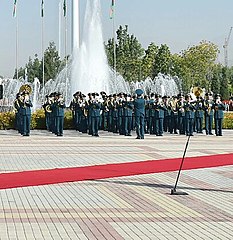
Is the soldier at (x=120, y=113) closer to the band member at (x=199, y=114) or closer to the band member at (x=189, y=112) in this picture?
the band member at (x=189, y=112)

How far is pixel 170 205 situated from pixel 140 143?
36.5ft

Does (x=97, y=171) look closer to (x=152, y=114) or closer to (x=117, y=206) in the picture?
(x=117, y=206)

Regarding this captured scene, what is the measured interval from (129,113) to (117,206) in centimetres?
1550

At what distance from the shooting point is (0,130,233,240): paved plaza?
733cm

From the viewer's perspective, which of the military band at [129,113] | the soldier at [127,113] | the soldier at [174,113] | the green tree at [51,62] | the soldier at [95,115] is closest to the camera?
the military band at [129,113]

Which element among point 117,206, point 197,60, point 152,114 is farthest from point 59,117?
point 197,60

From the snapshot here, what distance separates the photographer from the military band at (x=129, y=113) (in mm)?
23484

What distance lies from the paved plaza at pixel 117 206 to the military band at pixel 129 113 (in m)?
8.44

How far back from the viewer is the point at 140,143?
20250 millimetres

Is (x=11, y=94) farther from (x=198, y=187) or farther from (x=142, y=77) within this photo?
(x=198, y=187)

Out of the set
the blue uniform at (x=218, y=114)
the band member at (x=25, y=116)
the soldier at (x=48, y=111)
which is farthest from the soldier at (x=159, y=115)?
the band member at (x=25, y=116)

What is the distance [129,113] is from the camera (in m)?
24.4

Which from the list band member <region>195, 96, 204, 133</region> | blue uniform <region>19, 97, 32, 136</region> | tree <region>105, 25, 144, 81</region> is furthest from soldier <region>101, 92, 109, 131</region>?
tree <region>105, 25, 144, 81</region>

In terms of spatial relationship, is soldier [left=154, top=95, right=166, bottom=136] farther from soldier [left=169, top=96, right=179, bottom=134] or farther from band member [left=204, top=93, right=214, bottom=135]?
band member [left=204, top=93, right=214, bottom=135]
